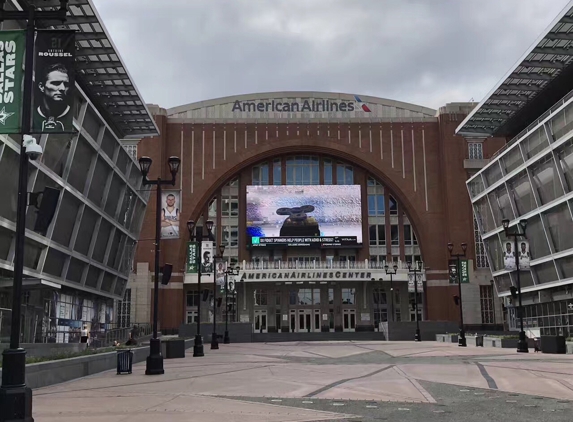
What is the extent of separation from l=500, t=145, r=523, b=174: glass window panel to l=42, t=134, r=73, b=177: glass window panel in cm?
3177

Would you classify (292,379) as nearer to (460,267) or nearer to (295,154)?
(460,267)

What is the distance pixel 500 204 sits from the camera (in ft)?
166

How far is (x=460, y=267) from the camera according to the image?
50188 millimetres

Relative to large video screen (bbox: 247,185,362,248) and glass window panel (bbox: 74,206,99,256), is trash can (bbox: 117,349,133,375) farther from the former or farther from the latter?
large video screen (bbox: 247,185,362,248)

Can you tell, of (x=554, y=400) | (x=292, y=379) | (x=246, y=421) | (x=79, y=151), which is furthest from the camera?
(x=79, y=151)

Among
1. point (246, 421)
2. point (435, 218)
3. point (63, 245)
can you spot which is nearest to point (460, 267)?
point (435, 218)

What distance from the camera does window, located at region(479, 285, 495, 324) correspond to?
7162 centimetres

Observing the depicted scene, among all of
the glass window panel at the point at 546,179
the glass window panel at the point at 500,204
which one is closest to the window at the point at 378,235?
the glass window panel at the point at 500,204

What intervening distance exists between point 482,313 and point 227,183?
34.1 metres

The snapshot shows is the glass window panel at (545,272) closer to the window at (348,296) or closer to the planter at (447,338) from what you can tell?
the planter at (447,338)

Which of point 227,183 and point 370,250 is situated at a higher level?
point 227,183

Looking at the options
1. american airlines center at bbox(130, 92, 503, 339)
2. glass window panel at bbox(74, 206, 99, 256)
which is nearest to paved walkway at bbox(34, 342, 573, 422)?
glass window panel at bbox(74, 206, 99, 256)

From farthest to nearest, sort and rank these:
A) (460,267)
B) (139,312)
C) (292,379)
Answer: (139,312)
(460,267)
(292,379)

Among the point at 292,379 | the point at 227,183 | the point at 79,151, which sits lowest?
the point at 292,379
